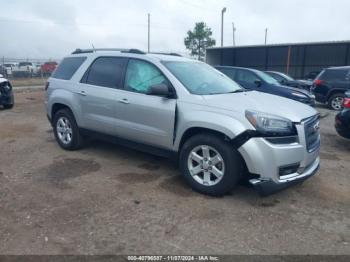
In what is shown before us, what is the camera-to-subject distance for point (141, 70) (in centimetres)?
494

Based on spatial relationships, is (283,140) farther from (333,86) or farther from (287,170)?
(333,86)

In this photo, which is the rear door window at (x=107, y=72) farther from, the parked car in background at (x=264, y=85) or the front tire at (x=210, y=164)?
the parked car in background at (x=264, y=85)

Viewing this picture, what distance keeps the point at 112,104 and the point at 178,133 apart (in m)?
1.28

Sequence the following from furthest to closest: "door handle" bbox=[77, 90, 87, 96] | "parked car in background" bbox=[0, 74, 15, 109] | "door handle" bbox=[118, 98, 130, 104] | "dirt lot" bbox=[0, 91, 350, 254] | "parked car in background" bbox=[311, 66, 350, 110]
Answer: "parked car in background" bbox=[311, 66, 350, 110] → "parked car in background" bbox=[0, 74, 15, 109] → "door handle" bbox=[77, 90, 87, 96] → "door handle" bbox=[118, 98, 130, 104] → "dirt lot" bbox=[0, 91, 350, 254]

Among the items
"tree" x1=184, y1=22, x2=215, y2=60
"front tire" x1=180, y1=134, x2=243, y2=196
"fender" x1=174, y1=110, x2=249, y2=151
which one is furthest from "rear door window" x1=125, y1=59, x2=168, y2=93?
"tree" x1=184, y1=22, x2=215, y2=60

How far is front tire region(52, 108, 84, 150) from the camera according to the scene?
232 inches

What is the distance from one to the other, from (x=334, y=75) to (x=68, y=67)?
10195 millimetres

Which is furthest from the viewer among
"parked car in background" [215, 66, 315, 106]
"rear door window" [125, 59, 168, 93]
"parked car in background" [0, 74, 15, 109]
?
"parked car in background" [0, 74, 15, 109]

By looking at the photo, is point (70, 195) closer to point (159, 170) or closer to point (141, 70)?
point (159, 170)

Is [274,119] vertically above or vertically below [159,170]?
above

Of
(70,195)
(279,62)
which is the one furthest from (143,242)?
(279,62)

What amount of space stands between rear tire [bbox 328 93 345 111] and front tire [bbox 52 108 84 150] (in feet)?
32.8

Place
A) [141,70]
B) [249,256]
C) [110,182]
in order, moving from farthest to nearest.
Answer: [141,70], [110,182], [249,256]

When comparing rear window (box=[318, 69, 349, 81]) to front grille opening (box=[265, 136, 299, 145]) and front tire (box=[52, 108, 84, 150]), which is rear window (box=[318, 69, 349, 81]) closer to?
front grille opening (box=[265, 136, 299, 145])
